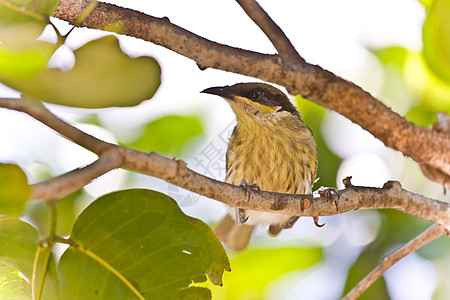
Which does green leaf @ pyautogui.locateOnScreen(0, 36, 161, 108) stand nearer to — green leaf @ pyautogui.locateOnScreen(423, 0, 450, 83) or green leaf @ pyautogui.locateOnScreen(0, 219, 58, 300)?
green leaf @ pyautogui.locateOnScreen(0, 219, 58, 300)

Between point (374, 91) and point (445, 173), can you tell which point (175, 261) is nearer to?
point (445, 173)

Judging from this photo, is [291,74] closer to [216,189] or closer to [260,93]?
[216,189]

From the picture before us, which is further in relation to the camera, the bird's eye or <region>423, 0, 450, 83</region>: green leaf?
the bird's eye

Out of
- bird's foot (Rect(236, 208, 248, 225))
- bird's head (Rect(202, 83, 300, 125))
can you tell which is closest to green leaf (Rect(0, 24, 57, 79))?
bird's head (Rect(202, 83, 300, 125))

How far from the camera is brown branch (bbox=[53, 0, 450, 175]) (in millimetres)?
1952

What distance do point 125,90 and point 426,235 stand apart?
1721 mm

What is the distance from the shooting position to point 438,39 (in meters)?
2.52

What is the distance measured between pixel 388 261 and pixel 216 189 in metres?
1.19

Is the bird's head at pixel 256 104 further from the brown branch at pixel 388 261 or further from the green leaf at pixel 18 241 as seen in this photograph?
the green leaf at pixel 18 241

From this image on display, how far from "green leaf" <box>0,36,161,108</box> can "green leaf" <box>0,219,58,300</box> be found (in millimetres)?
427

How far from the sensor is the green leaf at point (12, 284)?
177 centimetres

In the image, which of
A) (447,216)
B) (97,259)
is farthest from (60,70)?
(447,216)

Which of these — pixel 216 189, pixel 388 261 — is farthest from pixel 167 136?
pixel 216 189

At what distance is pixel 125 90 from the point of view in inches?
58.2
